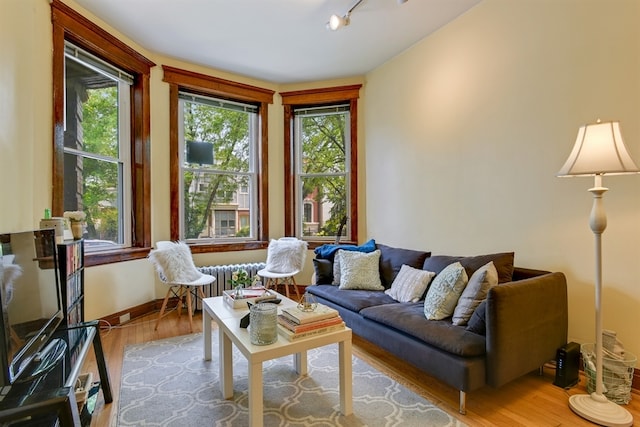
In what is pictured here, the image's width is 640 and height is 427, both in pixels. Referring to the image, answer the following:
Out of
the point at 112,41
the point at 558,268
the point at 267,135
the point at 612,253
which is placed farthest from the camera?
the point at 267,135

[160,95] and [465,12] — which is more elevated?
[465,12]

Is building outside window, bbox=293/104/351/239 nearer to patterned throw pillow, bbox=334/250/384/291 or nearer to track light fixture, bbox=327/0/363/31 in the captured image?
patterned throw pillow, bbox=334/250/384/291

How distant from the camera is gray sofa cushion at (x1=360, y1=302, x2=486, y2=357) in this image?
1.89m

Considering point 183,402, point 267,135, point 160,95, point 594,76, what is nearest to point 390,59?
point 267,135

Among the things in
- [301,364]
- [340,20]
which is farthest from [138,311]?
[340,20]

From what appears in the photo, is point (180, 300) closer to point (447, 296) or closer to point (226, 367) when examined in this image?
point (226, 367)

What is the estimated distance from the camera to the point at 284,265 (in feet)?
13.1

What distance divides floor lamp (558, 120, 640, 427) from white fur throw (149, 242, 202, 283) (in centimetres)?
328

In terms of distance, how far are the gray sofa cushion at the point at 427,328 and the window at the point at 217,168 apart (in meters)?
2.49

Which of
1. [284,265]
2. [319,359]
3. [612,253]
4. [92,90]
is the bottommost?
[319,359]

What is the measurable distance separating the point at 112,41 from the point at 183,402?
10.9 ft

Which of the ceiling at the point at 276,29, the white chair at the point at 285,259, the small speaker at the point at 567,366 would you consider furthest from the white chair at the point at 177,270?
the small speaker at the point at 567,366

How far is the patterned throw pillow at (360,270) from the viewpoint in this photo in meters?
3.22

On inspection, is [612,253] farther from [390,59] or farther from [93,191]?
[93,191]
